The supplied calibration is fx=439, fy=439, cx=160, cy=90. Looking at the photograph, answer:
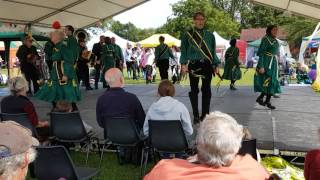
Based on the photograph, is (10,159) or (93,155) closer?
(10,159)

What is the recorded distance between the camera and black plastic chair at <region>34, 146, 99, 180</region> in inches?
124

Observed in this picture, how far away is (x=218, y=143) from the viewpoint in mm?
1944

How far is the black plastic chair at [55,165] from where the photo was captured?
3.16 meters

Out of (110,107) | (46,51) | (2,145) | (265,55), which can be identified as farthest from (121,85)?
(46,51)

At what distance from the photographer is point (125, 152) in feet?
16.9

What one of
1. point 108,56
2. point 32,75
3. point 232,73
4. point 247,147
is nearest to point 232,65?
point 232,73

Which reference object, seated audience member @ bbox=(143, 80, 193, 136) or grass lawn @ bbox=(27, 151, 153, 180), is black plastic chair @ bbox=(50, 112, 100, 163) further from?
seated audience member @ bbox=(143, 80, 193, 136)

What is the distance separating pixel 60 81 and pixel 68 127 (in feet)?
8.48

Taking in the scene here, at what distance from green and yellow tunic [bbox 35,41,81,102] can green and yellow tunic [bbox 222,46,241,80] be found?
5.66m

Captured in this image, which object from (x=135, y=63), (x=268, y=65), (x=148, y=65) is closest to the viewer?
(x=268, y=65)

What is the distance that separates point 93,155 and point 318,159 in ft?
11.9

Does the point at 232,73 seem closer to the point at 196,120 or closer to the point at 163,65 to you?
the point at 163,65

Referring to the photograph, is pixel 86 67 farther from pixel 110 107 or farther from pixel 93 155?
pixel 110 107

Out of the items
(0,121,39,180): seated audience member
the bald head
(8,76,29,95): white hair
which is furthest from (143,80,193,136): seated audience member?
(0,121,39,180): seated audience member
